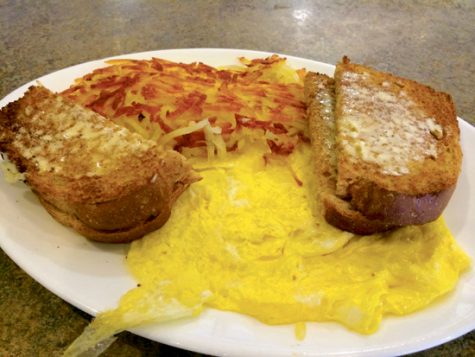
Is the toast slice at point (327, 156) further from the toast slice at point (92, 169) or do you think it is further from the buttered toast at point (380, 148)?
the toast slice at point (92, 169)

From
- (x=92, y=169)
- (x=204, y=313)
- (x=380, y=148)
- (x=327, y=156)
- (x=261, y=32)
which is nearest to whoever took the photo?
(x=204, y=313)

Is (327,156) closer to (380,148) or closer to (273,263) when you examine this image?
(380,148)

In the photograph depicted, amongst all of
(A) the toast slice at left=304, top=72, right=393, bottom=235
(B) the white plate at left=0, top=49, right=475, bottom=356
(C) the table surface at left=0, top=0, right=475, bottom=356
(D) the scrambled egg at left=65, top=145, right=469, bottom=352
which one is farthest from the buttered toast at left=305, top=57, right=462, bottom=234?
(C) the table surface at left=0, top=0, right=475, bottom=356

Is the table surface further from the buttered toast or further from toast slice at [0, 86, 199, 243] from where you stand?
toast slice at [0, 86, 199, 243]

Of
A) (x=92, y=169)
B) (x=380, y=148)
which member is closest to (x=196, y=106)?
(x=92, y=169)

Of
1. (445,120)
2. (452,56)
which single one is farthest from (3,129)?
(452,56)

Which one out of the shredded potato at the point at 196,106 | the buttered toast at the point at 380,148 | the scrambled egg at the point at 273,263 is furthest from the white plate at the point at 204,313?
the shredded potato at the point at 196,106
